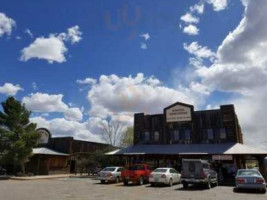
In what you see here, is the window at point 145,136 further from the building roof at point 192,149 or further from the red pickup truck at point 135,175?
the red pickup truck at point 135,175

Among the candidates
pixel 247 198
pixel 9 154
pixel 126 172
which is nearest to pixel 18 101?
pixel 9 154

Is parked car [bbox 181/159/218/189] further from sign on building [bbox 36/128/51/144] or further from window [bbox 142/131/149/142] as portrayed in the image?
sign on building [bbox 36/128/51/144]

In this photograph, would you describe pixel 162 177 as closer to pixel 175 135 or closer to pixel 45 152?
pixel 175 135

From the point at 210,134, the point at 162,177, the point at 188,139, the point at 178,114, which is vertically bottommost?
the point at 162,177

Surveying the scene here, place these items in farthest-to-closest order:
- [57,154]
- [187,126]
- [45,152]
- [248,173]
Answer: [57,154] < [45,152] < [187,126] < [248,173]

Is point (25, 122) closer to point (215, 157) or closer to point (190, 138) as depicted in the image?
point (190, 138)

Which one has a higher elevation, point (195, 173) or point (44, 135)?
point (44, 135)

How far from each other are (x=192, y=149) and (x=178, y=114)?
584 centimetres

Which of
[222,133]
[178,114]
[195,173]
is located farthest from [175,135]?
[195,173]

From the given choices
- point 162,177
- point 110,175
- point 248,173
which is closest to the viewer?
point 248,173

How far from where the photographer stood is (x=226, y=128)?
3509cm

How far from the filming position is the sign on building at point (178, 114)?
3762 cm

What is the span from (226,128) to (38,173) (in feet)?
91.6

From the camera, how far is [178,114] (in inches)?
1502
